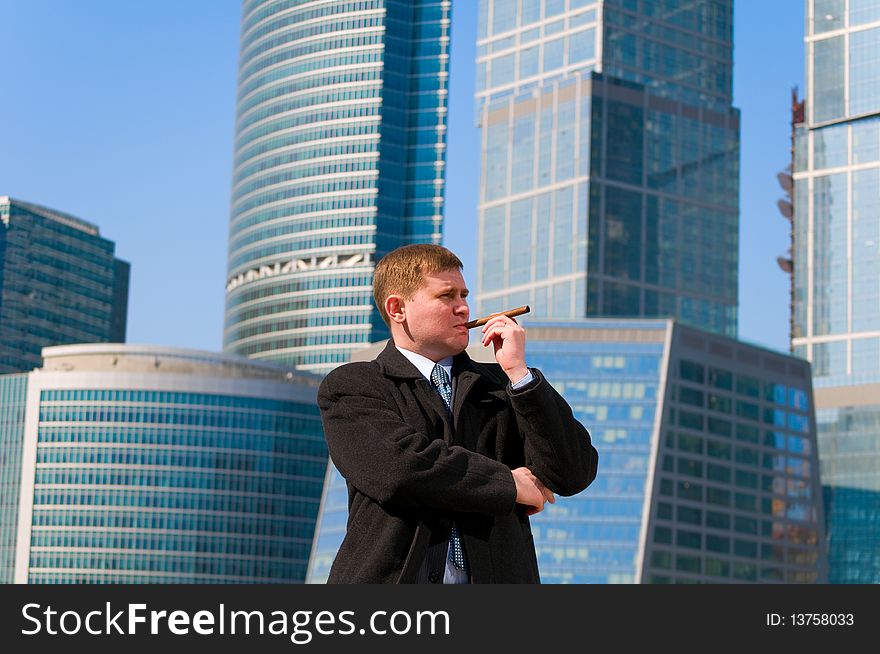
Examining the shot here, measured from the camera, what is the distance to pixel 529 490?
7953 millimetres

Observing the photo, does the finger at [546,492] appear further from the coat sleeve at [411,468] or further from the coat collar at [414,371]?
the coat collar at [414,371]

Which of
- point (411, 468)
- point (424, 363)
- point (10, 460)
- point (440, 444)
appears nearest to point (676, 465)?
point (10, 460)

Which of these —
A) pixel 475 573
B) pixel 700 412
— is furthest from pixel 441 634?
pixel 700 412

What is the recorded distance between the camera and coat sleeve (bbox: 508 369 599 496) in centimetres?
791

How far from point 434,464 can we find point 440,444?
0.43ft

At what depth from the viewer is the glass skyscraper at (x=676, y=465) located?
154500 millimetres

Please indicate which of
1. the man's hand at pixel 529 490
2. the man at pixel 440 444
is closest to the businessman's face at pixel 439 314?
the man at pixel 440 444

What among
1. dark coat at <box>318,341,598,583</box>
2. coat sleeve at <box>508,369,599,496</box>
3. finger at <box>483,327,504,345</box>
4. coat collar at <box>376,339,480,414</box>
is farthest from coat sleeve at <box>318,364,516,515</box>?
finger at <box>483,327,504,345</box>

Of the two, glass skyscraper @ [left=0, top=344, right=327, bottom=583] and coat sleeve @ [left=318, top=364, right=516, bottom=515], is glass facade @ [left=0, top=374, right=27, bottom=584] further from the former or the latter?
coat sleeve @ [left=318, top=364, right=516, bottom=515]

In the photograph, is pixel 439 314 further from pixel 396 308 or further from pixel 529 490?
pixel 529 490

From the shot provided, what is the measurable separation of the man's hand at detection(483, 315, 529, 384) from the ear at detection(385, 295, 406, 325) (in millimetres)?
506

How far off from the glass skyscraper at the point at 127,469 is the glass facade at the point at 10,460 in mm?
117

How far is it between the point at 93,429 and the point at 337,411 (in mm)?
190598

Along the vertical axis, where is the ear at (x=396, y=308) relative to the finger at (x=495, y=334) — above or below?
above
